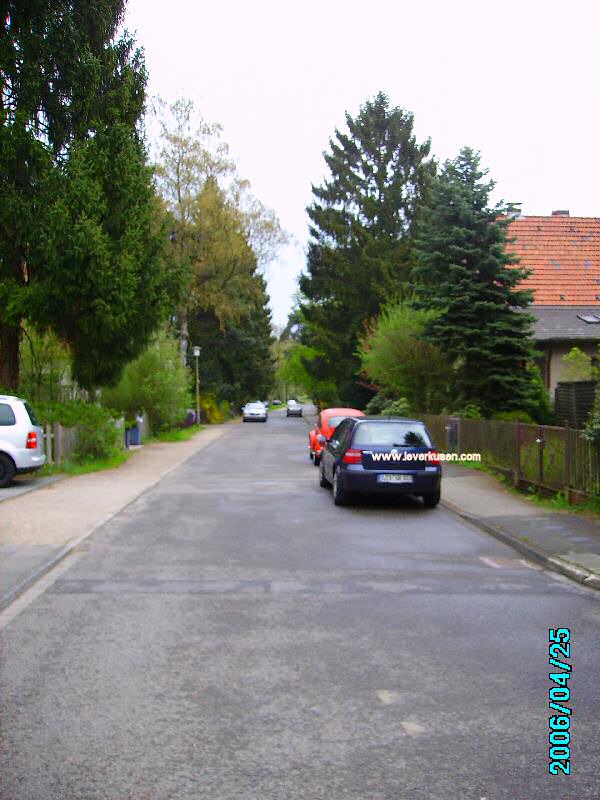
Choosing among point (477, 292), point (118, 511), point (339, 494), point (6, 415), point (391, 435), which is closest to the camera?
point (118, 511)

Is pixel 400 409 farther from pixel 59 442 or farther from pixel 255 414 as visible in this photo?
pixel 255 414

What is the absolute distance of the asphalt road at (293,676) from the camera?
12.3ft

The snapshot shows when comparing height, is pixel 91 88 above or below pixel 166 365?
above

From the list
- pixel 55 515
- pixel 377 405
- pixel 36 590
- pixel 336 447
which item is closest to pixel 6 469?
pixel 55 515

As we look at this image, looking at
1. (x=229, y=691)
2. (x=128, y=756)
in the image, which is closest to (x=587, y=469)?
(x=229, y=691)

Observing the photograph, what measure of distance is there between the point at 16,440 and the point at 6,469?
1.89 ft

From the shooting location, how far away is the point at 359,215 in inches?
1951

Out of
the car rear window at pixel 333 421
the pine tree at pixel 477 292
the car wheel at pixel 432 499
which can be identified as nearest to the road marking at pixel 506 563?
the car wheel at pixel 432 499

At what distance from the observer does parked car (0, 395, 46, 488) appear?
15.6 metres

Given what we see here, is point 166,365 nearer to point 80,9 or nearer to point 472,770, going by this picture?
point 80,9

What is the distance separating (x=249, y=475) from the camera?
19828 mm

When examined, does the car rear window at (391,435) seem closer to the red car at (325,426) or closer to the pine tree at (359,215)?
the red car at (325,426)

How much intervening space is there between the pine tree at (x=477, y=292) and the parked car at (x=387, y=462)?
8361 millimetres

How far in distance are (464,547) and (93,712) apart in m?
6.50
